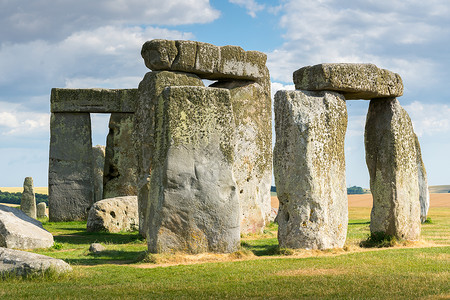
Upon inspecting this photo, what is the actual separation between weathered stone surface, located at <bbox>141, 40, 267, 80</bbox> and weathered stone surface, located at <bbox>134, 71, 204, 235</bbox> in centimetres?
28

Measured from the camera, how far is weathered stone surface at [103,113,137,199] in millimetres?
23844

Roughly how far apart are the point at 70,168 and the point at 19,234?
9.44 meters

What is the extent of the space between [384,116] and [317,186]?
127 inches

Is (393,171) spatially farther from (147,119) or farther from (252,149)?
(147,119)

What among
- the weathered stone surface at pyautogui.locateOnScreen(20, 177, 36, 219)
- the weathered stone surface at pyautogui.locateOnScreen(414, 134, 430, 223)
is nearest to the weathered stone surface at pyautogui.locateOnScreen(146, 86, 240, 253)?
the weathered stone surface at pyautogui.locateOnScreen(414, 134, 430, 223)

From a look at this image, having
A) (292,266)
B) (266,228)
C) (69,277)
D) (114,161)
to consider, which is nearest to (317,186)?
(292,266)

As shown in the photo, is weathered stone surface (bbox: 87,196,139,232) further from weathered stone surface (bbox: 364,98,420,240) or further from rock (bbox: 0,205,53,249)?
weathered stone surface (bbox: 364,98,420,240)

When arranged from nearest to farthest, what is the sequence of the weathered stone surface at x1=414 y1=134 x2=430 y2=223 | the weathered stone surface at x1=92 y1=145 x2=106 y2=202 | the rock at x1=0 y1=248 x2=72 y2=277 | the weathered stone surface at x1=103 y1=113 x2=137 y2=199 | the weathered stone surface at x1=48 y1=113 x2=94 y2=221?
the rock at x1=0 y1=248 x2=72 y2=277 < the weathered stone surface at x1=414 y1=134 x2=430 y2=223 < the weathered stone surface at x1=48 y1=113 x2=94 y2=221 < the weathered stone surface at x1=103 y1=113 x2=137 y2=199 < the weathered stone surface at x1=92 y1=145 x2=106 y2=202

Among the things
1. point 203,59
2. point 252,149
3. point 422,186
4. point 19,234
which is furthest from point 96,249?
point 422,186

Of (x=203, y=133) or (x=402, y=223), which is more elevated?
(x=203, y=133)

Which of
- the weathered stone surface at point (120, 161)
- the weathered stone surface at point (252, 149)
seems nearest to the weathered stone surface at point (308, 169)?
the weathered stone surface at point (252, 149)

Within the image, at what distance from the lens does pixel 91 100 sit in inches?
910

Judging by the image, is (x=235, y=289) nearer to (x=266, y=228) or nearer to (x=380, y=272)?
(x=380, y=272)

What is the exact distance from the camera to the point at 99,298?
27.6 ft
